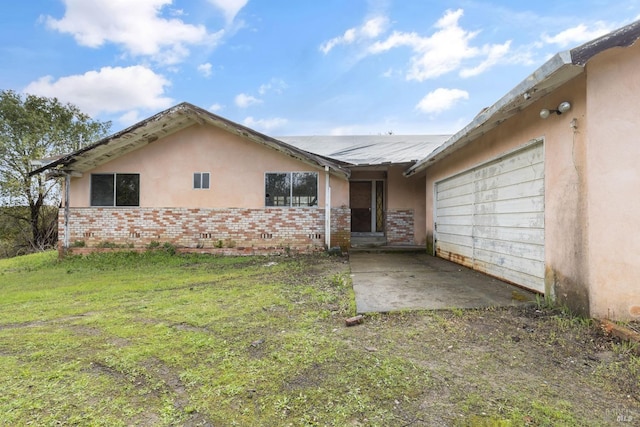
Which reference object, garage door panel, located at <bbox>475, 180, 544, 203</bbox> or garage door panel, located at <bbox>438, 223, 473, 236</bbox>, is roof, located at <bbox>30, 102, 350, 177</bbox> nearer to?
garage door panel, located at <bbox>438, 223, 473, 236</bbox>

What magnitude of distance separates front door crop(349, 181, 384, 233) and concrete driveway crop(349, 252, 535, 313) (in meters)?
4.96

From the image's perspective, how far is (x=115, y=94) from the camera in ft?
64.5

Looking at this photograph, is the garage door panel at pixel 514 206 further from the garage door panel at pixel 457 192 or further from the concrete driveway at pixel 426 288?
the concrete driveway at pixel 426 288

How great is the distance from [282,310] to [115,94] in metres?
21.7

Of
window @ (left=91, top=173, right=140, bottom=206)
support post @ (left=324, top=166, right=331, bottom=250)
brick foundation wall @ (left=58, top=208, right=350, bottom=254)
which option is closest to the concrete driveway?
support post @ (left=324, top=166, right=331, bottom=250)

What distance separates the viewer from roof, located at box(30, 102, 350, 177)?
8.54 meters

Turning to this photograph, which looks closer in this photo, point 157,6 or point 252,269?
point 252,269

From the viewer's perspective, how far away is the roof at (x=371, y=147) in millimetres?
9898

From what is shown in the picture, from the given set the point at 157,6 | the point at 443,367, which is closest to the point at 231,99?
the point at 157,6

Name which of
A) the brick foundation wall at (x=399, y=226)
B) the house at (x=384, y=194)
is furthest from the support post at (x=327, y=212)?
the brick foundation wall at (x=399, y=226)

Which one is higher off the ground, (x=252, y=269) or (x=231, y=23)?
(x=231, y=23)

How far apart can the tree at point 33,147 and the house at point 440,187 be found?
29.2 ft

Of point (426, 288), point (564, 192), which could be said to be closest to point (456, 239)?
point (426, 288)

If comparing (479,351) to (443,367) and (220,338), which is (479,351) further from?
(220,338)
